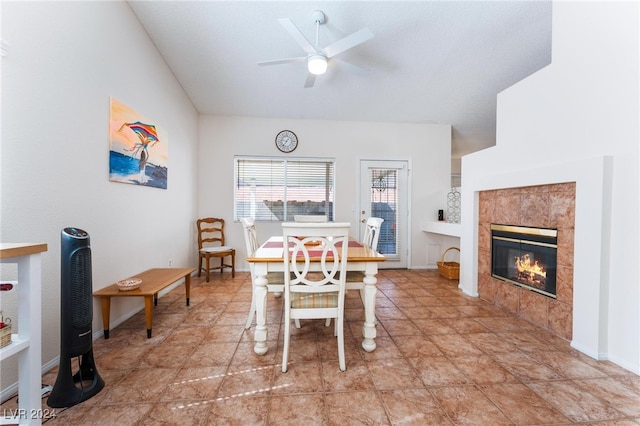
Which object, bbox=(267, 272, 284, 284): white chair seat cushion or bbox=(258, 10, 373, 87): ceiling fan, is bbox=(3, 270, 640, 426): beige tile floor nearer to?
bbox=(267, 272, 284, 284): white chair seat cushion

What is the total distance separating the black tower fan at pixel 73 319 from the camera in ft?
4.46

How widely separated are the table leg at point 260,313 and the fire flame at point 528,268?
8.15 feet

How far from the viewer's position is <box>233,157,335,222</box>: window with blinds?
4.34 meters

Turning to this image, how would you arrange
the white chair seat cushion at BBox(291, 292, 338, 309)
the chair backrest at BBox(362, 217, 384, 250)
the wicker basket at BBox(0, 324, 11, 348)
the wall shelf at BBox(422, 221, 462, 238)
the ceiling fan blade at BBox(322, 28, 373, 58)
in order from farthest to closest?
the wall shelf at BBox(422, 221, 462, 238) → the chair backrest at BBox(362, 217, 384, 250) → the ceiling fan blade at BBox(322, 28, 373, 58) → the white chair seat cushion at BBox(291, 292, 338, 309) → the wicker basket at BBox(0, 324, 11, 348)

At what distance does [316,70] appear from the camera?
2.42 m

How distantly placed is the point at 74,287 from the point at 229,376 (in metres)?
1.02

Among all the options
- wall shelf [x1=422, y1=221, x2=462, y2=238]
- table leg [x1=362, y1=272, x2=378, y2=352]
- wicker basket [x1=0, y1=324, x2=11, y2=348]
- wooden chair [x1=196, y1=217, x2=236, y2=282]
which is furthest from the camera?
wooden chair [x1=196, y1=217, x2=236, y2=282]

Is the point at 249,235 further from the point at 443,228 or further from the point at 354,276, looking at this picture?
the point at 443,228

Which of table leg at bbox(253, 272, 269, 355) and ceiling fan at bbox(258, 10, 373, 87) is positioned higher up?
ceiling fan at bbox(258, 10, 373, 87)

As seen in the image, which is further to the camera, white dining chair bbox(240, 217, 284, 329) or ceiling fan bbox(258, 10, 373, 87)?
ceiling fan bbox(258, 10, 373, 87)

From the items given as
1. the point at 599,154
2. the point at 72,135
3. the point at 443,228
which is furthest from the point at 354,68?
the point at 443,228

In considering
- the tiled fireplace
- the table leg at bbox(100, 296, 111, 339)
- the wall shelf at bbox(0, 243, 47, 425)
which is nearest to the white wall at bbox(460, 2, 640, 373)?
the tiled fireplace

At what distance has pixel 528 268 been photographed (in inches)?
96.9

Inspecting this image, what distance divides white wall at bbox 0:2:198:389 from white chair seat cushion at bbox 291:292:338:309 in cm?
158
